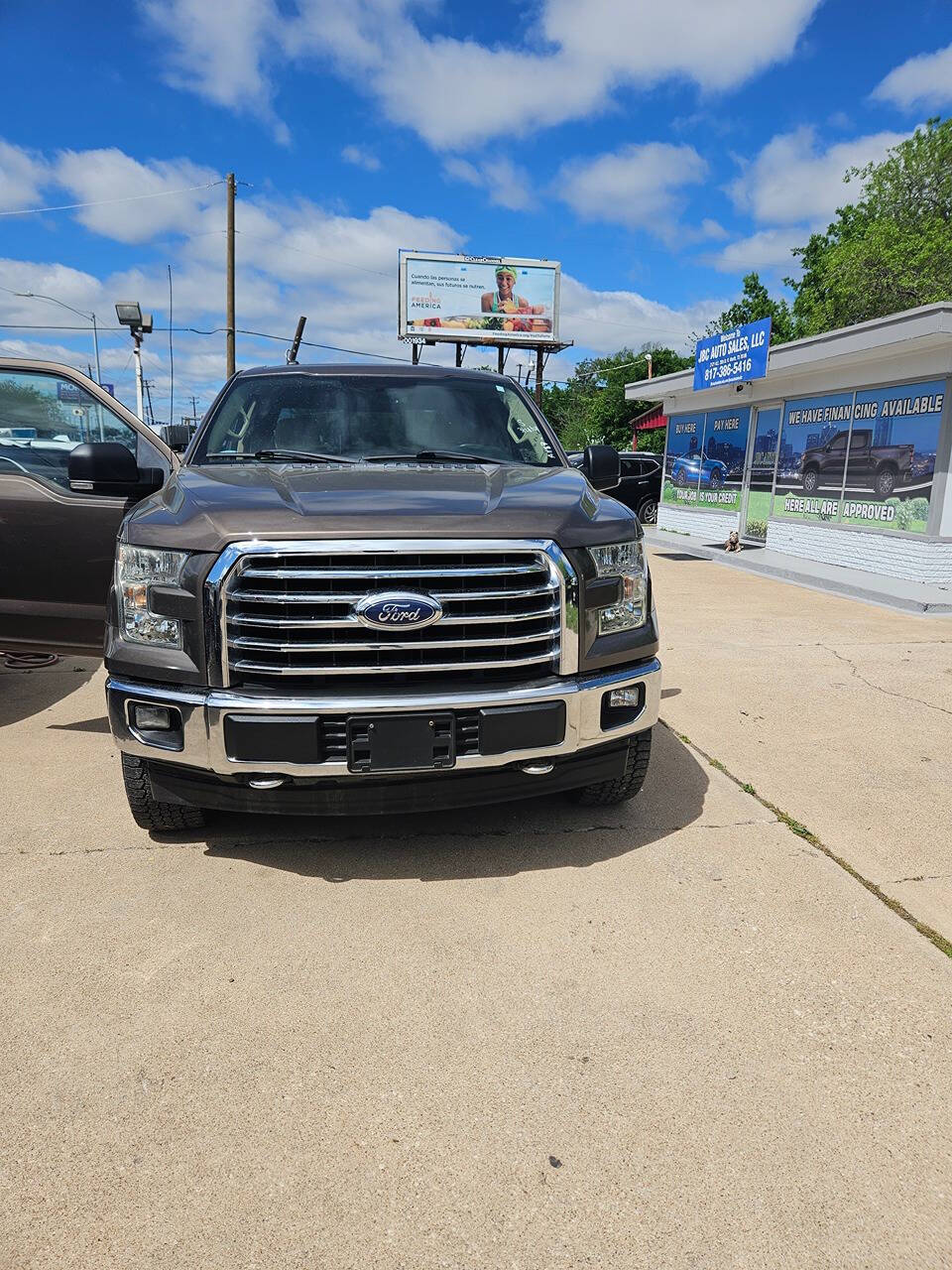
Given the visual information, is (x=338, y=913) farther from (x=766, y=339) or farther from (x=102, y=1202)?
(x=766, y=339)

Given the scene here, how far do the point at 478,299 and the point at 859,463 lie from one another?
2400 centimetres

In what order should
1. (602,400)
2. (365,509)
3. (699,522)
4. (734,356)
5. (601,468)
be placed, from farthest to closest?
(602,400) < (699,522) < (734,356) < (601,468) < (365,509)

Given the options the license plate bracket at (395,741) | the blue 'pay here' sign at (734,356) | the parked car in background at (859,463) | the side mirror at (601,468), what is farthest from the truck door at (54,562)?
the blue 'pay here' sign at (734,356)

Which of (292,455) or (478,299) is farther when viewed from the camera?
(478,299)

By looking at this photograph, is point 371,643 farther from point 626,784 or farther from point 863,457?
point 863,457

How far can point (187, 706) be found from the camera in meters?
2.80

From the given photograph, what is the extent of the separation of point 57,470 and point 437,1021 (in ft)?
11.8

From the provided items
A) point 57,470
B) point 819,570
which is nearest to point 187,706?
point 57,470

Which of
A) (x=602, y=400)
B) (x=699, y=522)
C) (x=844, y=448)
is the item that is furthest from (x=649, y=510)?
(x=602, y=400)

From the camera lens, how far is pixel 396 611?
277cm

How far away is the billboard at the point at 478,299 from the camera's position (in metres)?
32.7

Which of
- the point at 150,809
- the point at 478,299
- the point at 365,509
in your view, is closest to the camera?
the point at 365,509

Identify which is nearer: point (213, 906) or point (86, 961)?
point (86, 961)

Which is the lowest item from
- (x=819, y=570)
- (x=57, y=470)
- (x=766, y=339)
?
(x=819, y=570)
